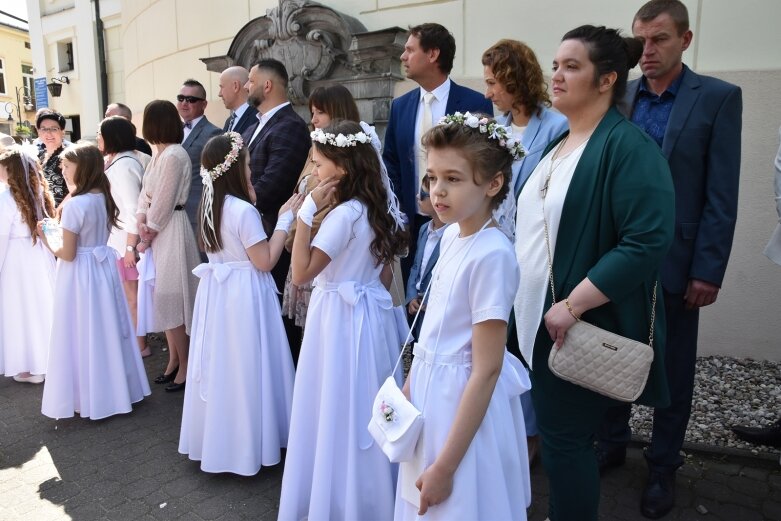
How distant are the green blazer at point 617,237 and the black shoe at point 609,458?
4.03 ft

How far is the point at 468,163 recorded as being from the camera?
168 centimetres

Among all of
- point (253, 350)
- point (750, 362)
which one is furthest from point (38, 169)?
point (750, 362)

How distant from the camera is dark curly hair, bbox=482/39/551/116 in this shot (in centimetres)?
276

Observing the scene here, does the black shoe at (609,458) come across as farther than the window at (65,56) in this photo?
No

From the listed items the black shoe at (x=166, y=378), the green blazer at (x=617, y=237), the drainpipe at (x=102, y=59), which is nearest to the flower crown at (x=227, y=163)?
the green blazer at (x=617, y=237)

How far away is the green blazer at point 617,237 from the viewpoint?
1807 millimetres

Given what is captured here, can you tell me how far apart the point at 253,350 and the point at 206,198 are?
845 mm

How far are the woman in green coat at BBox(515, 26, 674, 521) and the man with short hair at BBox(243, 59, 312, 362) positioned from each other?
2.08 m

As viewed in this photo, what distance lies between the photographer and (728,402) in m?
3.97

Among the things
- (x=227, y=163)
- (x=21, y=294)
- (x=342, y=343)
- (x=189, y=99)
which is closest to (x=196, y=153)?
(x=189, y=99)

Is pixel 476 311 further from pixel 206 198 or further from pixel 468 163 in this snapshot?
pixel 206 198

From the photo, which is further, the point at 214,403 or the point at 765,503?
the point at 214,403

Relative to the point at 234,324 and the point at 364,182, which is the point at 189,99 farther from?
the point at 364,182

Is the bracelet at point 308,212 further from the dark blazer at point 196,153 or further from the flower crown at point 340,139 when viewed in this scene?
the dark blazer at point 196,153
